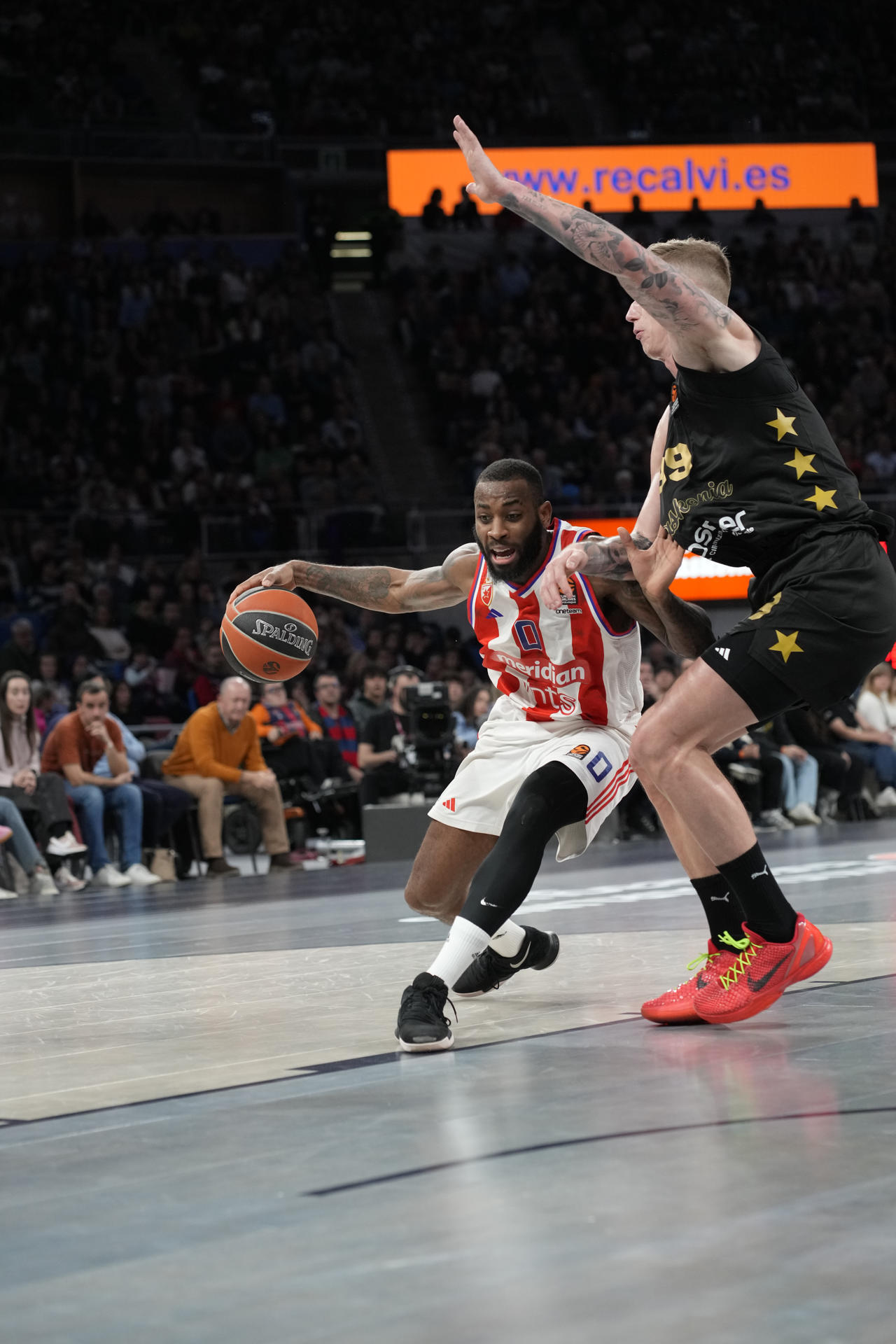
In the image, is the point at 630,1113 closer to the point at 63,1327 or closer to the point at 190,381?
the point at 63,1327

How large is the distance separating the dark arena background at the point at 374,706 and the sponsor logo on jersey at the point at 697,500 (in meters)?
0.19

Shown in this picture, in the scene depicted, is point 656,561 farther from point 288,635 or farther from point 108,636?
point 108,636

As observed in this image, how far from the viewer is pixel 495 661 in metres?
4.74

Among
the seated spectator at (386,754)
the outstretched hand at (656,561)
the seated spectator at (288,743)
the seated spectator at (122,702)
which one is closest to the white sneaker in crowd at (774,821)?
the seated spectator at (386,754)

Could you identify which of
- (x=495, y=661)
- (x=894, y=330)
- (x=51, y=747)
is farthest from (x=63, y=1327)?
(x=894, y=330)

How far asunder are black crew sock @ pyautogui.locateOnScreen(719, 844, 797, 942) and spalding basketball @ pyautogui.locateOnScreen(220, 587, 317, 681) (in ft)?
5.28

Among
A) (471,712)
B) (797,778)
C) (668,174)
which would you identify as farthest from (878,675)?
(668,174)

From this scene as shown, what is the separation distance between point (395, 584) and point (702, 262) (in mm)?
1419

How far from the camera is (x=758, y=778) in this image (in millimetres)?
13797

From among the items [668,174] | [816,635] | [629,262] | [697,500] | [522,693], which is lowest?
[522,693]

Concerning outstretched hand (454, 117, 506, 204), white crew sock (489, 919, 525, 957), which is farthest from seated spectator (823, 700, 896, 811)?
outstretched hand (454, 117, 506, 204)

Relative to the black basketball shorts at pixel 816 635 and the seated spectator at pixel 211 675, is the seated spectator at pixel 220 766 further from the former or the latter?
the black basketball shorts at pixel 816 635

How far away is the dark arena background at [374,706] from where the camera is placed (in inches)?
90.4

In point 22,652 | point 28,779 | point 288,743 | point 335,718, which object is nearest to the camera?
point 28,779
